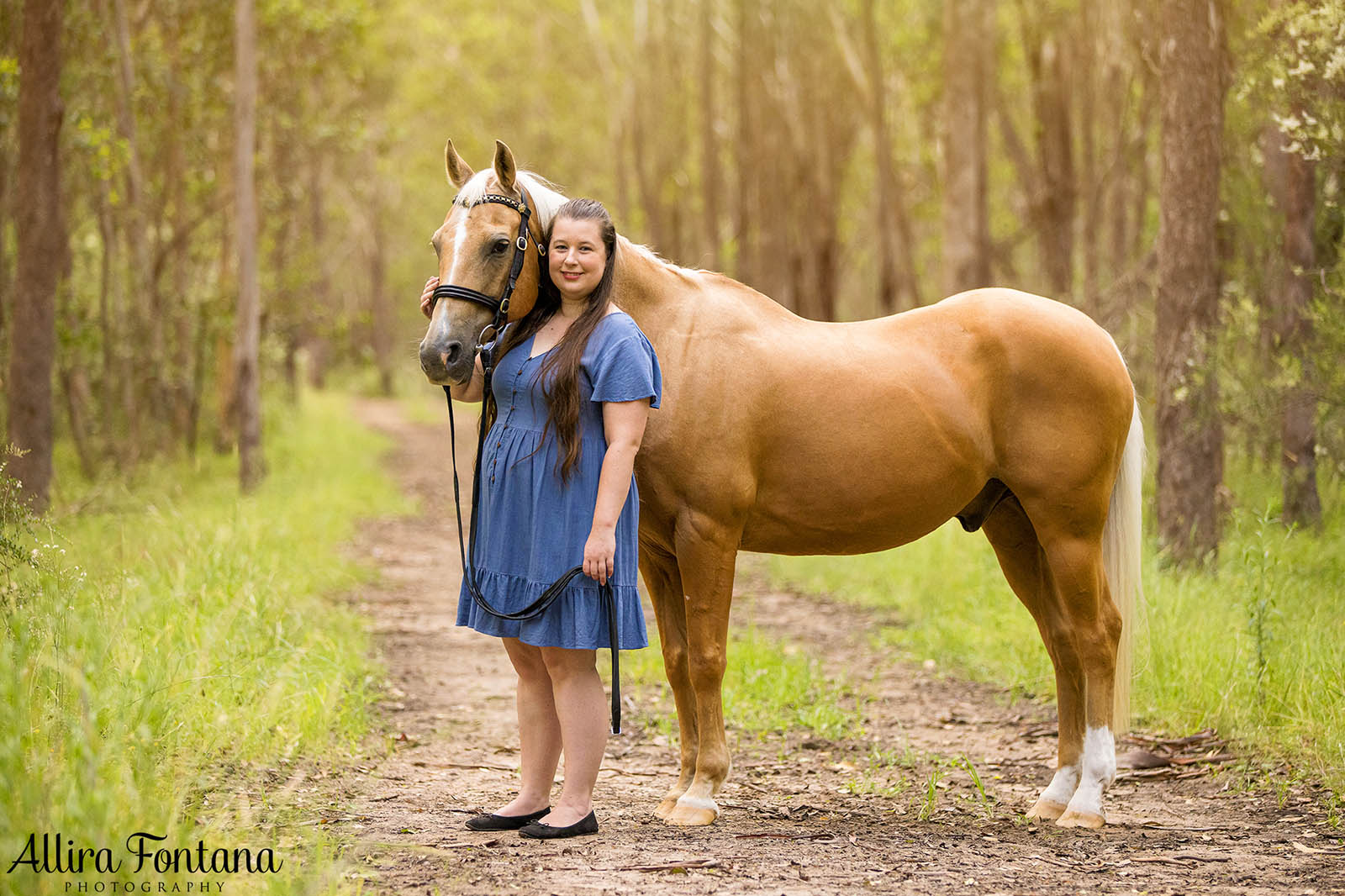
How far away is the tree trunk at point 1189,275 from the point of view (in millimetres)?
7727

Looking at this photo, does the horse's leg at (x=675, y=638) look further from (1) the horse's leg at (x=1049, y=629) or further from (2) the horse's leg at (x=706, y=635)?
(1) the horse's leg at (x=1049, y=629)

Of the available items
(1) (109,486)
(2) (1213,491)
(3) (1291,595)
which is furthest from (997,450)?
(1) (109,486)

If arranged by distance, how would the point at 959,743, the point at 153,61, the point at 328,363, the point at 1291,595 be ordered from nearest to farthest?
the point at 959,743 < the point at 1291,595 < the point at 153,61 < the point at 328,363

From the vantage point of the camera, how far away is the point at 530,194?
406 centimetres

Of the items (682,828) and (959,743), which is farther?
(959,743)

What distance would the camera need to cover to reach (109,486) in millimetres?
9727

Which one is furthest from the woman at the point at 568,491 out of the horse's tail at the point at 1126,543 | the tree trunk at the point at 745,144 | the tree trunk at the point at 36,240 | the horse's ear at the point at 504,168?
the tree trunk at the point at 745,144

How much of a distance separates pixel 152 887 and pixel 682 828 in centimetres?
187

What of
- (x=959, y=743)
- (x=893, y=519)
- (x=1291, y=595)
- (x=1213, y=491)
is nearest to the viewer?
(x=893, y=519)

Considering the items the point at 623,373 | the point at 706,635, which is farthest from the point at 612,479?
the point at 706,635

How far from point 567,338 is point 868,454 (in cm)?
122

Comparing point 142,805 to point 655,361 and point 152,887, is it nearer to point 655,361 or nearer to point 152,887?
point 152,887

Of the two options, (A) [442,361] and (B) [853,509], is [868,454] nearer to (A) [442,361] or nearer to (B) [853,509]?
(B) [853,509]

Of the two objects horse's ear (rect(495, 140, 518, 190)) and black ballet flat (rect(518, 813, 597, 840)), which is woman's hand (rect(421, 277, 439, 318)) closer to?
horse's ear (rect(495, 140, 518, 190))
